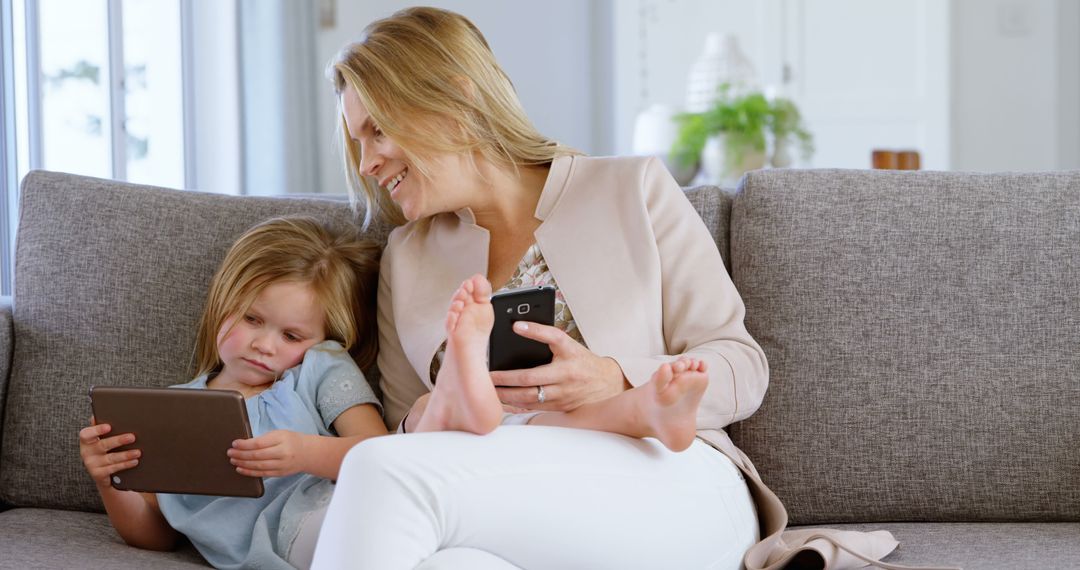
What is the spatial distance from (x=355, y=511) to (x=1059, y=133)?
5.44m

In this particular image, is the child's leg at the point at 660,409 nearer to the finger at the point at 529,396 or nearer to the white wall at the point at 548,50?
the finger at the point at 529,396

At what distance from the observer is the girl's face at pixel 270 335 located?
1490mm

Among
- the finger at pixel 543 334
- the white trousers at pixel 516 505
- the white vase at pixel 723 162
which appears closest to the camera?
the white trousers at pixel 516 505

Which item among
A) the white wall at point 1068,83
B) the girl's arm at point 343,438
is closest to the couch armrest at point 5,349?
the girl's arm at point 343,438

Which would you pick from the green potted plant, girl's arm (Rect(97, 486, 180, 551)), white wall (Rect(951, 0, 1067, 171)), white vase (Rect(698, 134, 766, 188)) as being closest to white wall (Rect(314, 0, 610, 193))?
the green potted plant

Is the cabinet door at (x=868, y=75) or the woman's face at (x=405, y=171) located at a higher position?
the cabinet door at (x=868, y=75)

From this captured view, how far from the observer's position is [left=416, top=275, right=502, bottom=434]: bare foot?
3.65ft

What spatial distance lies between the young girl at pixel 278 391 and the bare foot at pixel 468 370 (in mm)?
260

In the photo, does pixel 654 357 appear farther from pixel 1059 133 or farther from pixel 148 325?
pixel 1059 133

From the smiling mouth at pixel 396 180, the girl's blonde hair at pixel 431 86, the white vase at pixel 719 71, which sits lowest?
the smiling mouth at pixel 396 180

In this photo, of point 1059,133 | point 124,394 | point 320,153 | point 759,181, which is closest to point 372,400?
point 124,394

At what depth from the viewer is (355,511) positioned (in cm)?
100

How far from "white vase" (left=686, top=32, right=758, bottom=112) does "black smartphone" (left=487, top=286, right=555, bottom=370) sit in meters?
3.79

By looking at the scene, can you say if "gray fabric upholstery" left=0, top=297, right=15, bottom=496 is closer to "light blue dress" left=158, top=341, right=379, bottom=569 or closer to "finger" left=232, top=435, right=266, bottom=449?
"light blue dress" left=158, top=341, right=379, bottom=569
